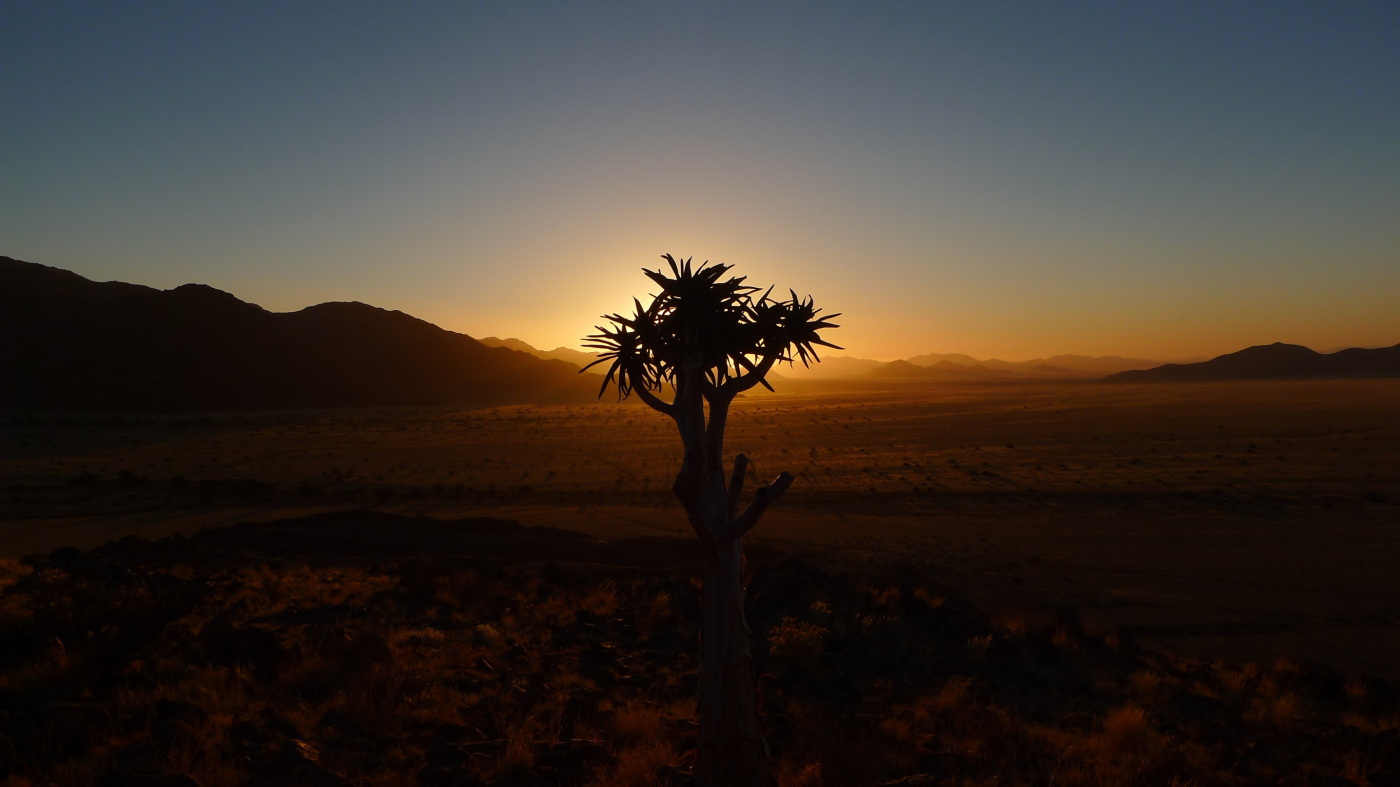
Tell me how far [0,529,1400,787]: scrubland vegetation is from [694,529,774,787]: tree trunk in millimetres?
969

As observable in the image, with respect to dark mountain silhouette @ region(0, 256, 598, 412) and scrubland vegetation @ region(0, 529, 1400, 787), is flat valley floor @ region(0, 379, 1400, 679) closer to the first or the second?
scrubland vegetation @ region(0, 529, 1400, 787)

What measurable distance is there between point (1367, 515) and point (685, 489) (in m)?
28.2

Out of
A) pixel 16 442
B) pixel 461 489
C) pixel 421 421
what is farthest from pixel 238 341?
pixel 461 489

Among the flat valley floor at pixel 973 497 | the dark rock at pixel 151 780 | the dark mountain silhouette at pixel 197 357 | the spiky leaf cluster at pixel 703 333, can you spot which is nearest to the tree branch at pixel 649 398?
the spiky leaf cluster at pixel 703 333

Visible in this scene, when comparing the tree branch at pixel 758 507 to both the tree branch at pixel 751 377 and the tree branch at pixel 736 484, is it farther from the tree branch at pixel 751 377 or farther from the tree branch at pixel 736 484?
the tree branch at pixel 751 377

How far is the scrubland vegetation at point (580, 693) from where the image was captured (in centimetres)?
659

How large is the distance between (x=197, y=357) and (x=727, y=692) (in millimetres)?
103799

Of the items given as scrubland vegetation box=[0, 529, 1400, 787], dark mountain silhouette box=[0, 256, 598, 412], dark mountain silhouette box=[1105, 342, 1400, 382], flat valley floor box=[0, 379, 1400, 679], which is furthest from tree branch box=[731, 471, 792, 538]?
dark mountain silhouette box=[1105, 342, 1400, 382]

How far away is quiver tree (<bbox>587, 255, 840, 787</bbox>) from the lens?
5.66m

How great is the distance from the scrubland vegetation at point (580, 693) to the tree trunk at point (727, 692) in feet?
3.18

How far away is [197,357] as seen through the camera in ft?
291

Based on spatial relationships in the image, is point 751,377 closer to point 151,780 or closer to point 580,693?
point 580,693

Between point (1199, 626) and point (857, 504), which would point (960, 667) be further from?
point (857, 504)

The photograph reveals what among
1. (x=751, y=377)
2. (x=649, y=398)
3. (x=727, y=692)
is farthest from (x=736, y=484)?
(x=727, y=692)
